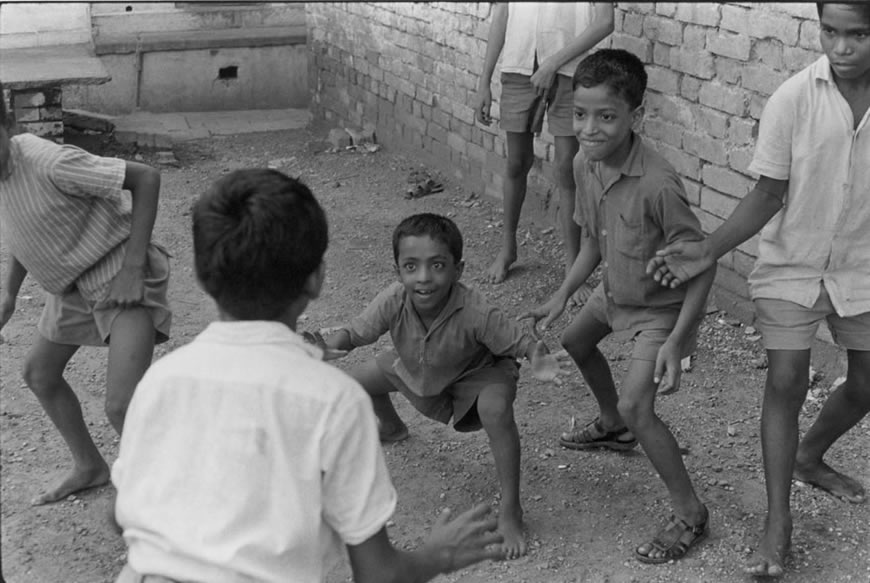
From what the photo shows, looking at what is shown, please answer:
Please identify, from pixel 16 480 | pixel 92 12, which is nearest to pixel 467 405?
pixel 16 480

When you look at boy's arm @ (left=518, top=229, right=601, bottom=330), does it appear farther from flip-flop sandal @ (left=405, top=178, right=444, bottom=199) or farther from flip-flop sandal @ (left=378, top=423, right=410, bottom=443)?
flip-flop sandal @ (left=405, top=178, right=444, bottom=199)

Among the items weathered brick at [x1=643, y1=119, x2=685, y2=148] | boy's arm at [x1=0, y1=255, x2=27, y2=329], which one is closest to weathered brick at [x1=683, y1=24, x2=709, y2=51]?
weathered brick at [x1=643, y1=119, x2=685, y2=148]

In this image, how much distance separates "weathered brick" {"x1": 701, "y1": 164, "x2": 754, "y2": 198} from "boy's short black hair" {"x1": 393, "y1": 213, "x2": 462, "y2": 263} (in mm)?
1963

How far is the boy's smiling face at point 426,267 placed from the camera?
3.26 metres

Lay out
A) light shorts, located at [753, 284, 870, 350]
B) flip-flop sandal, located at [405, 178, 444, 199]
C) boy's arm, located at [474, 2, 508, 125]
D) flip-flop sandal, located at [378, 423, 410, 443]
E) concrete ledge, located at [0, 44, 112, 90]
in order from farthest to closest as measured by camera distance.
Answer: concrete ledge, located at [0, 44, 112, 90] < flip-flop sandal, located at [405, 178, 444, 199] < boy's arm, located at [474, 2, 508, 125] < flip-flop sandal, located at [378, 423, 410, 443] < light shorts, located at [753, 284, 870, 350]

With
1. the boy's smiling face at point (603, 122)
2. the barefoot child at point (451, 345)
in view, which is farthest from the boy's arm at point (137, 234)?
the boy's smiling face at point (603, 122)

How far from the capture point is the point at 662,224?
3217 mm

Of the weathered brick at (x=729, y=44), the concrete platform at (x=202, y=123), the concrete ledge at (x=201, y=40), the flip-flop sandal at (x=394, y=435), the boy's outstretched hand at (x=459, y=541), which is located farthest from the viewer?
the concrete ledge at (x=201, y=40)

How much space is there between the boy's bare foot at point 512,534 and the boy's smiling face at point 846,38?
5.28 ft

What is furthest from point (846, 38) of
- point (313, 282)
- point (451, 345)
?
point (313, 282)

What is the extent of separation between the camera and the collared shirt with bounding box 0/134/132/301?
10.4 feet

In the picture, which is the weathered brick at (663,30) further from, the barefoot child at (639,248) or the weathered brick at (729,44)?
the barefoot child at (639,248)

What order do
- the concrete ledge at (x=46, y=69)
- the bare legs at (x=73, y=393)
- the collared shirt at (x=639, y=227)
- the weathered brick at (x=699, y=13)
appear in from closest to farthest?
the collared shirt at (x=639, y=227) → the bare legs at (x=73, y=393) → the weathered brick at (x=699, y=13) → the concrete ledge at (x=46, y=69)

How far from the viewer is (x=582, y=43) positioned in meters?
5.14
